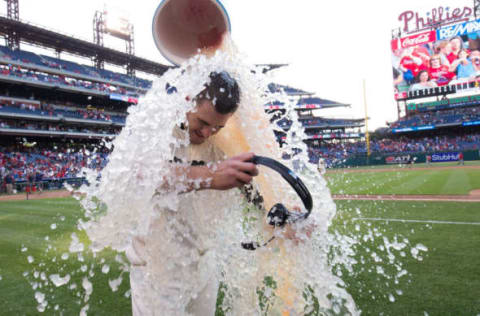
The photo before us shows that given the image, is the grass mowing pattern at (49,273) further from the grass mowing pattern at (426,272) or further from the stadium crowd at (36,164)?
the stadium crowd at (36,164)

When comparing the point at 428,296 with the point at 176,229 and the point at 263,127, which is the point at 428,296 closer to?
the point at 263,127

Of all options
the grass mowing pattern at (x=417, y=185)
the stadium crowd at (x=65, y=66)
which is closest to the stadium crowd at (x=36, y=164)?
the stadium crowd at (x=65, y=66)

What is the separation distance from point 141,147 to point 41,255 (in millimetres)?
5411

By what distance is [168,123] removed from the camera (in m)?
1.43

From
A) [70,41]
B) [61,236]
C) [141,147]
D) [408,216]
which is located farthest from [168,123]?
[70,41]

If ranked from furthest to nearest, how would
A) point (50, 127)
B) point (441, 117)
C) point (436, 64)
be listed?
point (441, 117) → point (436, 64) → point (50, 127)

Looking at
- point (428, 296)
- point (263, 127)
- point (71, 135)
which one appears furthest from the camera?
point (71, 135)

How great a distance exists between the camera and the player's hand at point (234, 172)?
133 cm

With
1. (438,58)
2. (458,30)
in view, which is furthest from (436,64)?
(458,30)

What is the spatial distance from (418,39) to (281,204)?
5027 centimetres

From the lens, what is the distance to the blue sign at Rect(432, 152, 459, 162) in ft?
102

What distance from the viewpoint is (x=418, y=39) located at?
42531 mm

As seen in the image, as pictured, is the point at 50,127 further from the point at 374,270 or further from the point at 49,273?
the point at 374,270

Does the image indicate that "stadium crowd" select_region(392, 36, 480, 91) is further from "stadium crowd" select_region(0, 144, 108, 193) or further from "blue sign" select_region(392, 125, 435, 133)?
"stadium crowd" select_region(0, 144, 108, 193)
